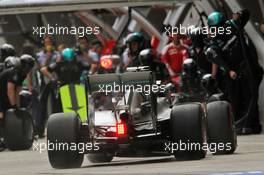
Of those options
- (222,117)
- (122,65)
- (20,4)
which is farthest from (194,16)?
(222,117)

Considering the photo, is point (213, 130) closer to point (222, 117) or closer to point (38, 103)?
point (222, 117)

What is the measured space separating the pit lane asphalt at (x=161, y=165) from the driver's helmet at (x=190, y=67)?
391cm

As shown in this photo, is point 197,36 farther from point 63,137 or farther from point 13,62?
point 63,137

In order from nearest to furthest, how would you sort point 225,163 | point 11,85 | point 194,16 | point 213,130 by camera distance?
point 225,163, point 213,130, point 11,85, point 194,16

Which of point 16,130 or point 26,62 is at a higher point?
point 26,62

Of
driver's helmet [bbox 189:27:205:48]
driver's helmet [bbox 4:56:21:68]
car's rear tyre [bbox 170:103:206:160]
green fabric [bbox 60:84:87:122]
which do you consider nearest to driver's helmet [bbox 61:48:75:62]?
green fabric [bbox 60:84:87:122]

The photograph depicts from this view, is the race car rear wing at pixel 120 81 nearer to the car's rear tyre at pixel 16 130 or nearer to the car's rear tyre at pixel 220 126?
the car's rear tyre at pixel 220 126

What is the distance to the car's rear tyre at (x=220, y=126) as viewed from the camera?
57.5 ft

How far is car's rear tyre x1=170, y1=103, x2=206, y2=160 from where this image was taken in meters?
16.7

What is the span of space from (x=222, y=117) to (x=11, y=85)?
7101mm

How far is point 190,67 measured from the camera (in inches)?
958

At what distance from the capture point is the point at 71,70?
90.8 ft

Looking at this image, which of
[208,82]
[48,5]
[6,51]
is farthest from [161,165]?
[48,5]

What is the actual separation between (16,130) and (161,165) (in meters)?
7.10
